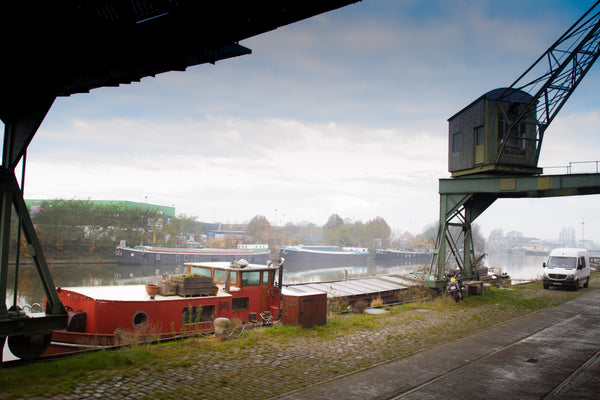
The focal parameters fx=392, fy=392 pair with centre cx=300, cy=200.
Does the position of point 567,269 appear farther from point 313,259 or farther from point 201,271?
point 313,259

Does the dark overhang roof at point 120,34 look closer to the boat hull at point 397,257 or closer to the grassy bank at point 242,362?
the grassy bank at point 242,362

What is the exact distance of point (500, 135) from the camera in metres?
17.4

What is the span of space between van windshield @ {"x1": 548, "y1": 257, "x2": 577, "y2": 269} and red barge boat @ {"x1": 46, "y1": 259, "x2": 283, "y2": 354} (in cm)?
1765

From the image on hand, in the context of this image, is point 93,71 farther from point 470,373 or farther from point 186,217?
point 186,217

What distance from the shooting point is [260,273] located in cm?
1488

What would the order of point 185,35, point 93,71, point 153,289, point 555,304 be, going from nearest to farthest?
point 185,35
point 93,71
point 153,289
point 555,304

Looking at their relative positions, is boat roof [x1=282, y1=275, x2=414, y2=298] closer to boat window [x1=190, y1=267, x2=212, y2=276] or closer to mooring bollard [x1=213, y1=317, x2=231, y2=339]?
boat window [x1=190, y1=267, x2=212, y2=276]

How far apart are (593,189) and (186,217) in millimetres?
78817

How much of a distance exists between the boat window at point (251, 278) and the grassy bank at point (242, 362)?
11.9ft

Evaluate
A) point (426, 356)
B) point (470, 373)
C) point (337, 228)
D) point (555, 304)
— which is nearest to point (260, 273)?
point (426, 356)

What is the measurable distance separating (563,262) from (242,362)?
22.6 m

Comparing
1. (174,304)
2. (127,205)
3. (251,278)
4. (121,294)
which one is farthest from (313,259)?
(174,304)

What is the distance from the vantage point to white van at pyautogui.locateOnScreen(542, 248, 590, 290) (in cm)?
2216

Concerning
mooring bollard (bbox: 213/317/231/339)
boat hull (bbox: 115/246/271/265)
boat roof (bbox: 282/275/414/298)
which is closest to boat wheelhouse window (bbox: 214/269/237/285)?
mooring bollard (bbox: 213/317/231/339)
